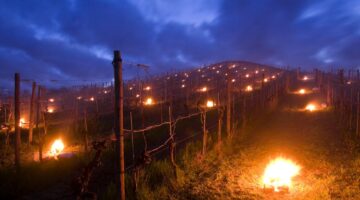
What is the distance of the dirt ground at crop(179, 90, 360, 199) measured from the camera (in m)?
7.07

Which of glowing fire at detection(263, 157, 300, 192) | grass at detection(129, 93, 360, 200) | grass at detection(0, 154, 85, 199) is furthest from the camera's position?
grass at detection(0, 154, 85, 199)

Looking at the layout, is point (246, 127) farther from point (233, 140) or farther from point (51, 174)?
point (51, 174)

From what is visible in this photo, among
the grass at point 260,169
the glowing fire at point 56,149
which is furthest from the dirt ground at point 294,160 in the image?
the glowing fire at point 56,149

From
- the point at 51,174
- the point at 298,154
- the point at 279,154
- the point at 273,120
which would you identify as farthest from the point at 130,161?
the point at 273,120

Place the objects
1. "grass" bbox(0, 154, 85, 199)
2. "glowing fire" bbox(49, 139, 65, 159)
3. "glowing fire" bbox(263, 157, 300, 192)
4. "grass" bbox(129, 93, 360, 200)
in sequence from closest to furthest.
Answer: "grass" bbox(129, 93, 360, 200), "glowing fire" bbox(263, 157, 300, 192), "grass" bbox(0, 154, 85, 199), "glowing fire" bbox(49, 139, 65, 159)

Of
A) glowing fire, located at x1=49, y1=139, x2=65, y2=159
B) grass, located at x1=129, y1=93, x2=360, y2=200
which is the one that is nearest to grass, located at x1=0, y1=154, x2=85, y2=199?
glowing fire, located at x1=49, y1=139, x2=65, y2=159

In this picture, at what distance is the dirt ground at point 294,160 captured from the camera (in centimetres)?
707

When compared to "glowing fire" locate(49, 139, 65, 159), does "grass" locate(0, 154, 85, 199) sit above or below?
below

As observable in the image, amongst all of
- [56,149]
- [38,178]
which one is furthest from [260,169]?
[56,149]

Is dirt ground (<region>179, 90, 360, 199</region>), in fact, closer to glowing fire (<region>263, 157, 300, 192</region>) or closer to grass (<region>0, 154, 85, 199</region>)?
glowing fire (<region>263, 157, 300, 192</region>)

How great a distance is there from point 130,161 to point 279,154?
5265 mm

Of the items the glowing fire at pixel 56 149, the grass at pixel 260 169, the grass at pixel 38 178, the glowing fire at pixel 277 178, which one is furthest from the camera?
the glowing fire at pixel 56 149

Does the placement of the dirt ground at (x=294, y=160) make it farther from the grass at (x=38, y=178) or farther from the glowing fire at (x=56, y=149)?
the glowing fire at (x=56, y=149)

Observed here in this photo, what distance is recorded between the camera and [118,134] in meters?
5.47
